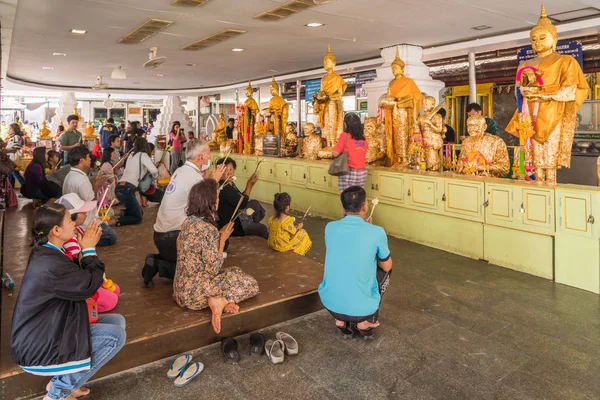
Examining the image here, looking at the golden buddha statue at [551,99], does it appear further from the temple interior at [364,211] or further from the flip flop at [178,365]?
→ the flip flop at [178,365]

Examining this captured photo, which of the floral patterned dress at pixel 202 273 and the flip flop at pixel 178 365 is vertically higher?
the floral patterned dress at pixel 202 273

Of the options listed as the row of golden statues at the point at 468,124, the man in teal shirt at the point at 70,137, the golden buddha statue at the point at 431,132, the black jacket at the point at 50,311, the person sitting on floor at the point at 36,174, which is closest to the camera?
the black jacket at the point at 50,311

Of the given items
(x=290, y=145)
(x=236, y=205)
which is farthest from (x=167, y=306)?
(x=290, y=145)

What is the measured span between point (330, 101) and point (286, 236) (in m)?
3.95

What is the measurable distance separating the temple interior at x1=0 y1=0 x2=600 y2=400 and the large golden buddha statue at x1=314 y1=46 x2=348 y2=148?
26 millimetres

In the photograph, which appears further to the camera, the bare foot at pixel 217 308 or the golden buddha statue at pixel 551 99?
the golden buddha statue at pixel 551 99

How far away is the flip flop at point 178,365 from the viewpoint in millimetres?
2472

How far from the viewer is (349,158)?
18.0 ft

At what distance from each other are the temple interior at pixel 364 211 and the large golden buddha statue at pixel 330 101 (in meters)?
0.03

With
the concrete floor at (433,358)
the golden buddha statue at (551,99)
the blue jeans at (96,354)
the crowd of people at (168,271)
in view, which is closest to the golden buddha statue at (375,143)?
the golden buddha statue at (551,99)

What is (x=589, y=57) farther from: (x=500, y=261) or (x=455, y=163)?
(x=500, y=261)

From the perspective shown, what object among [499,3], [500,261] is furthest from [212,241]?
[499,3]

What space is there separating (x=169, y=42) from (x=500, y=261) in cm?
643

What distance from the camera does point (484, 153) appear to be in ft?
16.3
